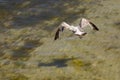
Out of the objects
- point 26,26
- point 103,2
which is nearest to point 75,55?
point 26,26

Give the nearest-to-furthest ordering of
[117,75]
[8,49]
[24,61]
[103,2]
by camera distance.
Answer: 1. [117,75]
2. [24,61]
3. [8,49]
4. [103,2]

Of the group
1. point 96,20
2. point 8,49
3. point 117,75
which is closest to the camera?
point 117,75

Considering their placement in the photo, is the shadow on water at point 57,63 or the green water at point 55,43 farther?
the shadow on water at point 57,63

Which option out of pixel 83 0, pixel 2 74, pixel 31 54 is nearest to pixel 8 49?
pixel 31 54

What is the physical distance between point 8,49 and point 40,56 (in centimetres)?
135

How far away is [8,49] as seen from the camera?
11266mm

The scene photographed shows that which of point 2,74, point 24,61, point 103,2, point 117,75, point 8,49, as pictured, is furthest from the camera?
point 103,2

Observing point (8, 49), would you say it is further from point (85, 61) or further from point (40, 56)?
point (85, 61)

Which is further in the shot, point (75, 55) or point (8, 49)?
point (8, 49)

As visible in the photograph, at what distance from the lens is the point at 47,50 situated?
10891 millimetres

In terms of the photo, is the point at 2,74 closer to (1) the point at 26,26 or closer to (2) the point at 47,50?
(2) the point at 47,50

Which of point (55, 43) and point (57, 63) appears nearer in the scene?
point (57, 63)

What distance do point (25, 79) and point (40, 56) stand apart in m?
1.45

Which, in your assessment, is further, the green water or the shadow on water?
the shadow on water
